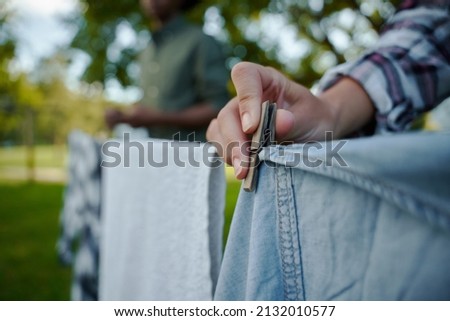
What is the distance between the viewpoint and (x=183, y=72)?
1562 mm

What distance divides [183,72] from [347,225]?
133 cm

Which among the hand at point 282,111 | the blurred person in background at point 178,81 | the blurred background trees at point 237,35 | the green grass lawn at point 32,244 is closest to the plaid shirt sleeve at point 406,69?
the hand at point 282,111

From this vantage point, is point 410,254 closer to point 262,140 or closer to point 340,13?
point 262,140

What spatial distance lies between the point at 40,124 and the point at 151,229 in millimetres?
8435

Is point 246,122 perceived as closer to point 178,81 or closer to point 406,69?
point 406,69

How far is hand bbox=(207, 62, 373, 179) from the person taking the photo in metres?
0.43

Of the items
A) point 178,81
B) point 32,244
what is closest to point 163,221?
point 178,81

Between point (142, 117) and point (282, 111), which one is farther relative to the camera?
point (142, 117)

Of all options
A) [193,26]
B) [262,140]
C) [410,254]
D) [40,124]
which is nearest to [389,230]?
[410,254]

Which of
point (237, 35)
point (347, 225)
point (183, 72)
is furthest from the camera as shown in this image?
point (237, 35)

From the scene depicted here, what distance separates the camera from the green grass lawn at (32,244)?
2111 mm

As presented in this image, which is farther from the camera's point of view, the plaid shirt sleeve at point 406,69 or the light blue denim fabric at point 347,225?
the plaid shirt sleeve at point 406,69

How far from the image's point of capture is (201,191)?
1.99 feet

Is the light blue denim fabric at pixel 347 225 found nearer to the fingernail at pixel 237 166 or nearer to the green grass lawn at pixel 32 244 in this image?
the fingernail at pixel 237 166
